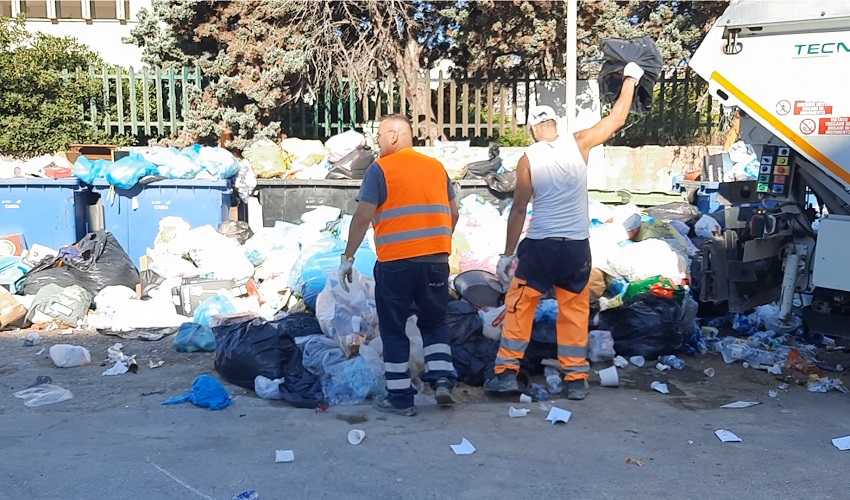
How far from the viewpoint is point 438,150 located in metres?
10.1

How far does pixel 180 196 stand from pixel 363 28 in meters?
5.14

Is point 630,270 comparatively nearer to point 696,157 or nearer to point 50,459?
point 50,459

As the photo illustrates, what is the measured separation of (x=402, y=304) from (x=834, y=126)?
2635 mm

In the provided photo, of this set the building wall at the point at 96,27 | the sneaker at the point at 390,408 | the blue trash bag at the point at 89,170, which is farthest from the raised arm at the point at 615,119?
the building wall at the point at 96,27

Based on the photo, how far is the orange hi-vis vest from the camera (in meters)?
4.30

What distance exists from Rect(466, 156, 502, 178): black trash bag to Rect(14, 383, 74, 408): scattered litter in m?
5.33

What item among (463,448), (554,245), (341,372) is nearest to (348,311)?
(341,372)

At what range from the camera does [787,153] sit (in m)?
4.90

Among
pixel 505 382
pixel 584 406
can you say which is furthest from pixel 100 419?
pixel 584 406

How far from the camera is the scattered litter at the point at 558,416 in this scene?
4184 mm

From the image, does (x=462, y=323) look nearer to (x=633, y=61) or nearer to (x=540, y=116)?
Result: (x=540, y=116)

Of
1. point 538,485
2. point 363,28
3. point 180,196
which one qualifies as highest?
point 363,28

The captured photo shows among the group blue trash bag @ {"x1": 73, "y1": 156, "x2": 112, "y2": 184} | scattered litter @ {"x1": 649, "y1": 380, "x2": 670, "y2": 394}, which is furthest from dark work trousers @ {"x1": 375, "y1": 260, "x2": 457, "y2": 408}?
blue trash bag @ {"x1": 73, "y1": 156, "x2": 112, "y2": 184}

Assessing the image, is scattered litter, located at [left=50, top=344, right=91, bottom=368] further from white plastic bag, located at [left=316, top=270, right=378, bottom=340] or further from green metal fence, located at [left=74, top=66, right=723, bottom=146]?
green metal fence, located at [left=74, top=66, right=723, bottom=146]
